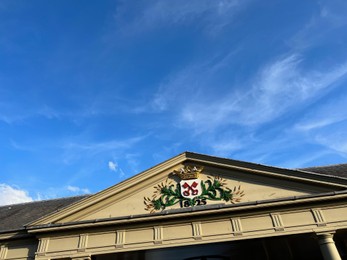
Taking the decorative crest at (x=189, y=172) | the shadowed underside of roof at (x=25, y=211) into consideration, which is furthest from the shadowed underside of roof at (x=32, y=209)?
the decorative crest at (x=189, y=172)

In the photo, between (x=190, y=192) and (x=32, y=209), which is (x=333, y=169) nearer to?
(x=190, y=192)

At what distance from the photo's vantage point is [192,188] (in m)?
13.4

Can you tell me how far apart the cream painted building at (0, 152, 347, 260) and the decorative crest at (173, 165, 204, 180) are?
47 millimetres

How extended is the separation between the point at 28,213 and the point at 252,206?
43.2 ft

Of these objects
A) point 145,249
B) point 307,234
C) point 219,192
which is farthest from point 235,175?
point 145,249

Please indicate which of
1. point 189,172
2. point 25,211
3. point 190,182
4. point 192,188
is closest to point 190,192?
point 192,188

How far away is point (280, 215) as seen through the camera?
39.9 ft

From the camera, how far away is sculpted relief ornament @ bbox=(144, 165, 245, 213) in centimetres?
1295

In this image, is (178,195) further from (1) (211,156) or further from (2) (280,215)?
(2) (280,215)

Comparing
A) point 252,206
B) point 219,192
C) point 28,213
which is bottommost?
point 252,206

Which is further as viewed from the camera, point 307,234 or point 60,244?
point 60,244

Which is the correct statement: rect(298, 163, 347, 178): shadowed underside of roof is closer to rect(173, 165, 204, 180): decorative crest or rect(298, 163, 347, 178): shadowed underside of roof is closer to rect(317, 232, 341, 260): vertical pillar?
rect(317, 232, 341, 260): vertical pillar

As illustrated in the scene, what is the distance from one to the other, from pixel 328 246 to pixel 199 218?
202 inches

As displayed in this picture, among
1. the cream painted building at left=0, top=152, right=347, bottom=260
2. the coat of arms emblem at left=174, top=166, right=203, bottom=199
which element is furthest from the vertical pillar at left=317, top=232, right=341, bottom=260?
the coat of arms emblem at left=174, top=166, right=203, bottom=199
